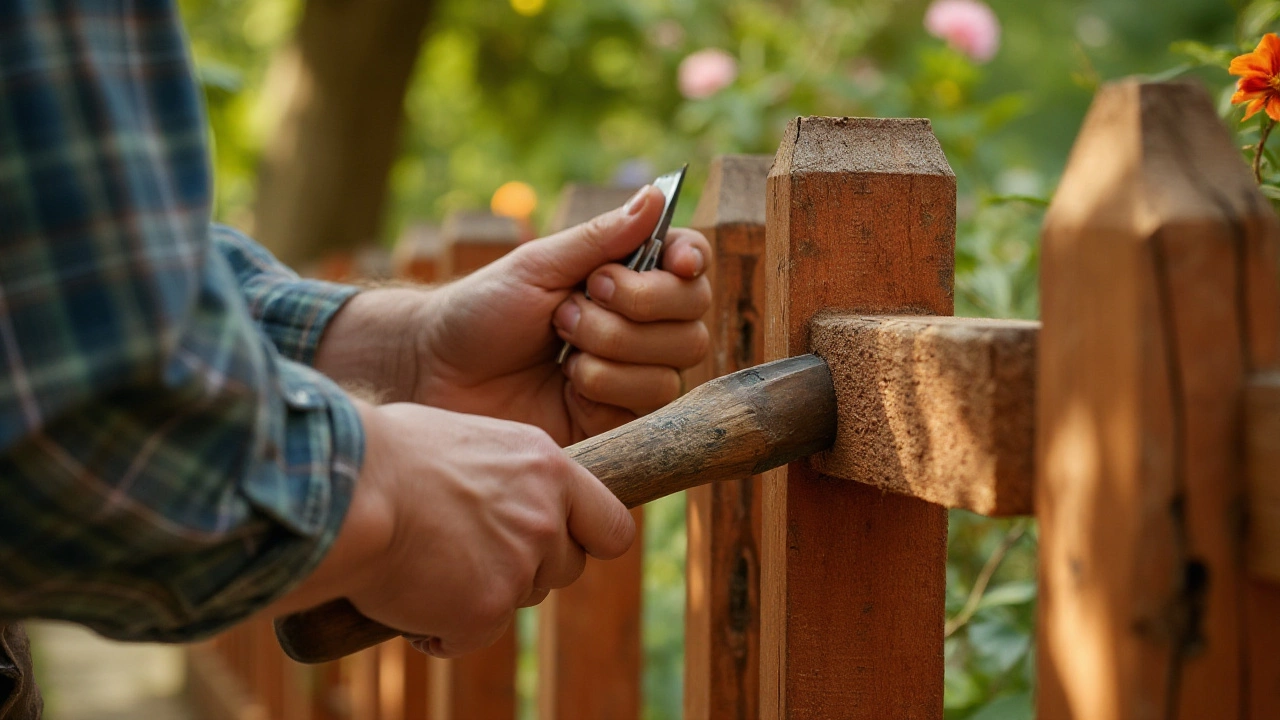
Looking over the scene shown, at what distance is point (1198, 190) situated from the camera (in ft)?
1.94

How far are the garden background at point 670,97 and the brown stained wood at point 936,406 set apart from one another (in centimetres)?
67

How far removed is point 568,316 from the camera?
→ 4.68ft

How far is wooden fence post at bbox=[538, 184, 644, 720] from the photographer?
1700mm

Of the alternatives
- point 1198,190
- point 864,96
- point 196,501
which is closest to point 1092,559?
point 1198,190

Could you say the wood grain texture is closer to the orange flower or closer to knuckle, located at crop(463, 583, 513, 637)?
the orange flower

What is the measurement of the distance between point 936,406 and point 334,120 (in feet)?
16.1

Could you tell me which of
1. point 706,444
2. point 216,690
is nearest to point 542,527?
point 706,444

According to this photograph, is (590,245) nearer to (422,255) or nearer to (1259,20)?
(1259,20)

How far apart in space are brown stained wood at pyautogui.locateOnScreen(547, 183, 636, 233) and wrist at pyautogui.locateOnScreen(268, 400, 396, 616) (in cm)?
92

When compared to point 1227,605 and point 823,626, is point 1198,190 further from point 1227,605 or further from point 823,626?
point 823,626

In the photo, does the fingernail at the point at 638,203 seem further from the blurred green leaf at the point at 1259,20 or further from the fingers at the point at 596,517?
the blurred green leaf at the point at 1259,20

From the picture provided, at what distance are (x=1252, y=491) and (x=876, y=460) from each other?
0.96ft

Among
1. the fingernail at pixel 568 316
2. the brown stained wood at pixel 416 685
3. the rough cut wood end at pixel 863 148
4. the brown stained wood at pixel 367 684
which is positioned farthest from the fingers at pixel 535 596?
the brown stained wood at pixel 367 684

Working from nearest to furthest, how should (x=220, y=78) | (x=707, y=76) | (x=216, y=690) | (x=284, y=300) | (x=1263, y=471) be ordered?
(x=1263, y=471)
(x=284, y=300)
(x=220, y=78)
(x=707, y=76)
(x=216, y=690)
